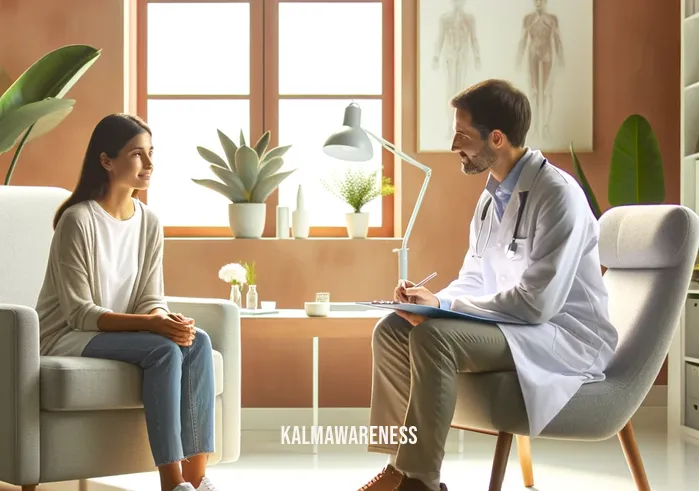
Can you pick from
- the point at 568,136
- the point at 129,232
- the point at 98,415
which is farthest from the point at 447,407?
the point at 568,136

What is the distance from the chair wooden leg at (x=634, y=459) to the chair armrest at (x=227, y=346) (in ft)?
3.75

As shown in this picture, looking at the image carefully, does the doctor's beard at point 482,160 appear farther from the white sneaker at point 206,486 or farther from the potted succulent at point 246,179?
the potted succulent at point 246,179

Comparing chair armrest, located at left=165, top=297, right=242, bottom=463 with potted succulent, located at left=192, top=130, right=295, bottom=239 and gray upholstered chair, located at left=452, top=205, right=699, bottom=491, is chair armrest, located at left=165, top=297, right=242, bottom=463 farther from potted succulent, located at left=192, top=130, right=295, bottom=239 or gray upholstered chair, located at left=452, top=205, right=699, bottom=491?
potted succulent, located at left=192, top=130, right=295, bottom=239

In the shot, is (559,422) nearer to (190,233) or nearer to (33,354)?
(33,354)

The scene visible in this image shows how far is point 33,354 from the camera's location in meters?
2.34

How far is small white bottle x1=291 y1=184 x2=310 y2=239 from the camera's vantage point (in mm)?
4141

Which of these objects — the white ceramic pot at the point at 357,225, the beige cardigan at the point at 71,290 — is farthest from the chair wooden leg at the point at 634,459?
the white ceramic pot at the point at 357,225

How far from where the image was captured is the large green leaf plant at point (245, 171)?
3.99 m

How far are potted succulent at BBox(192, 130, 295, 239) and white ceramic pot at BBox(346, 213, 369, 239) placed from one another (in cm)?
38

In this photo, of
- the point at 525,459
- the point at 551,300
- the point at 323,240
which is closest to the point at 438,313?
the point at 551,300

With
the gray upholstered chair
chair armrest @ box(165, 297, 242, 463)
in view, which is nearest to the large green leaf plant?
chair armrest @ box(165, 297, 242, 463)

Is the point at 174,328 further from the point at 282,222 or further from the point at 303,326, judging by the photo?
the point at 282,222

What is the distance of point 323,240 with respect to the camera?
13.6 feet

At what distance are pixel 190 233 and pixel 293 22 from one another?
1.14 meters
